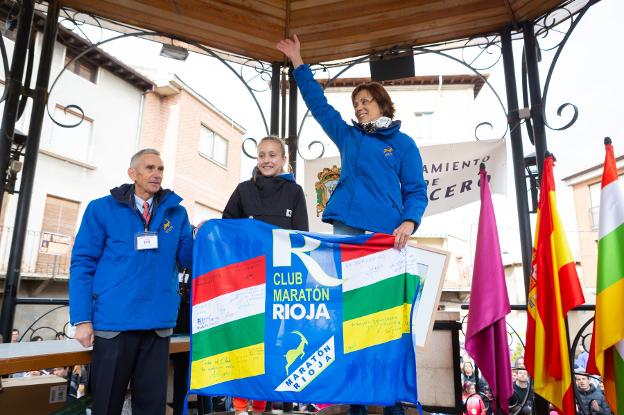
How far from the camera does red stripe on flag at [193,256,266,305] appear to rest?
1.85 m

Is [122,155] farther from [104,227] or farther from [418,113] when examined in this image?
[104,227]

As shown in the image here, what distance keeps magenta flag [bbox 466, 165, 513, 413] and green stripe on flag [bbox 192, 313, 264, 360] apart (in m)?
1.37

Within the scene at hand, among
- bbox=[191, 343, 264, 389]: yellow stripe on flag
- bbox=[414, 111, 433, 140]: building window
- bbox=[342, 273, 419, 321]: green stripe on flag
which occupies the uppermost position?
bbox=[414, 111, 433, 140]: building window

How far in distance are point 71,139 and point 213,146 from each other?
503 centimetres

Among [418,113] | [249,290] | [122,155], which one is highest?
[418,113]

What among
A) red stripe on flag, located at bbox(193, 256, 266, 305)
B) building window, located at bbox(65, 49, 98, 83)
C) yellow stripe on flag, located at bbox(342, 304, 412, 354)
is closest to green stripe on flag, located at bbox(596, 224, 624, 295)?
yellow stripe on flag, located at bbox(342, 304, 412, 354)

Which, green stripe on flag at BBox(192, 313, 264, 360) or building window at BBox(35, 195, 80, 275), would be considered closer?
green stripe on flag at BBox(192, 313, 264, 360)

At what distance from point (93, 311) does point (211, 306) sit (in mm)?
507

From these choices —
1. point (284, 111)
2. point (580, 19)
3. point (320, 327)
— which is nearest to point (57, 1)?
point (284, 111)

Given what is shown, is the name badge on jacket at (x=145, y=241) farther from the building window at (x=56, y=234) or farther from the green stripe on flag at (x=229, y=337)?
the building window at (x=56, y=234)

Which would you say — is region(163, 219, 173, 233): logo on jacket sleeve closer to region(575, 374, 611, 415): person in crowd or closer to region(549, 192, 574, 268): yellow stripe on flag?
region(549, 192, 574, 268): yellow stripe on flag

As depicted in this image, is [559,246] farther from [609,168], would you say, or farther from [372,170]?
[372,170]

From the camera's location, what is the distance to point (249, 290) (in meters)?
1.85

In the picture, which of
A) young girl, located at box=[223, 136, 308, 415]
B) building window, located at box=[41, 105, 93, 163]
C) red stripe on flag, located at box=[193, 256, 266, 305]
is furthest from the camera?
building window, located at box=[41, 105, 93, 163]
